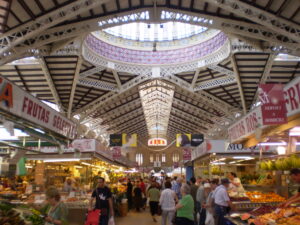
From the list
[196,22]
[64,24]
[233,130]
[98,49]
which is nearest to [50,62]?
[98,49]

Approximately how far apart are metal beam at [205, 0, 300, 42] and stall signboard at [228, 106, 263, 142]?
4.56 metres

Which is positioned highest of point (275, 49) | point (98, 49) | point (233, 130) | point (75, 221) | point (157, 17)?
point (98, 49)

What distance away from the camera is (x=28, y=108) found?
5684 mm

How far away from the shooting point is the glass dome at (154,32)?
21516mm

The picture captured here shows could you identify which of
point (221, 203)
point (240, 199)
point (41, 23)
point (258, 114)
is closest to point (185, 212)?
point (221, 203)

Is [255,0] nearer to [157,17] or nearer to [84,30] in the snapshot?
[157,17]

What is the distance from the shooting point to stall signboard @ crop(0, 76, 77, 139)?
4918 millimetres

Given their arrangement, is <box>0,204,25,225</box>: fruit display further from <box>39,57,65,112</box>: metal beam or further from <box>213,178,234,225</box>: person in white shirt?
<box>39,57,65,112</box>: metal beam

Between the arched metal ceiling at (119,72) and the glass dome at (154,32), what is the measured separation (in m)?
2.75

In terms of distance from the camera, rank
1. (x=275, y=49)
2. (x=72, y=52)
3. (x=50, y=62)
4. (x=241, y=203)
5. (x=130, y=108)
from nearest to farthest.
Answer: (x=241, y=203)
(x=275, y=49)
(x=72, y=52)
(x=50, y=62)
(x=130, y=108)

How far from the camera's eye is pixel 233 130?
832 centimetres

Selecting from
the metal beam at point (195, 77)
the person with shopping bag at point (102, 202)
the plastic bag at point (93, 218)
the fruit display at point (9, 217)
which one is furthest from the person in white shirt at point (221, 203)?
the metal beam at point (195, 77)

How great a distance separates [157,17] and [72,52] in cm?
521

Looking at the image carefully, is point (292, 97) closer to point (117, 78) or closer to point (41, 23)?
point (41, 23)
